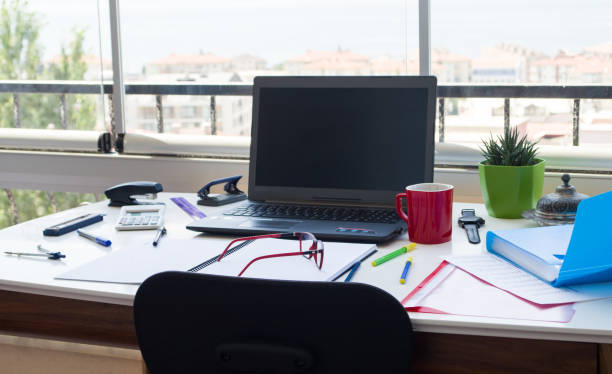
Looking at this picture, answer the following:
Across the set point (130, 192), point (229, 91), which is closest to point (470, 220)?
point (130, 192)

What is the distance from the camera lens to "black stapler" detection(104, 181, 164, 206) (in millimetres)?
1659

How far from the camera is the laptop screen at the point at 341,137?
1501 millimetres

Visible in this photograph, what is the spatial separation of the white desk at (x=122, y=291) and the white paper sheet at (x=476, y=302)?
0.07 feet

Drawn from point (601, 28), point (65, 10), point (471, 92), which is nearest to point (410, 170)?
point (471, 92)

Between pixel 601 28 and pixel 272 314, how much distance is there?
1.35 metres

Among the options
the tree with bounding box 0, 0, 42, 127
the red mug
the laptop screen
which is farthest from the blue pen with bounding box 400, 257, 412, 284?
the tree with bounding box 0, 0, 42, 127

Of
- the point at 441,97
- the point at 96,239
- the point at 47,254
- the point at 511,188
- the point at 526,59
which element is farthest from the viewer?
the point at 441,97

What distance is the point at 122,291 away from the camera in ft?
3.39

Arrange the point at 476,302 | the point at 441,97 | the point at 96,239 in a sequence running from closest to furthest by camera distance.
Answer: the point at 476,302, the point at 96,239, the point at 441,97

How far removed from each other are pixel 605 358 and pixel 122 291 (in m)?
0.73

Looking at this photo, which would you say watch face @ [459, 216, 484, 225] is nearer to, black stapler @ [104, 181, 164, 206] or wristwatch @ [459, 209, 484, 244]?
wristwatch @ [459, 209, 484, 244]

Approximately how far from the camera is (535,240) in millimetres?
1176

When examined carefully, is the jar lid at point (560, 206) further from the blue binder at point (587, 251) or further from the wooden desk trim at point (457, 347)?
the wooden desk trim at point (457, 347)

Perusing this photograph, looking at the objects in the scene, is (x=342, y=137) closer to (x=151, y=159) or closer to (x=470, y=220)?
(x=470, y=220)
